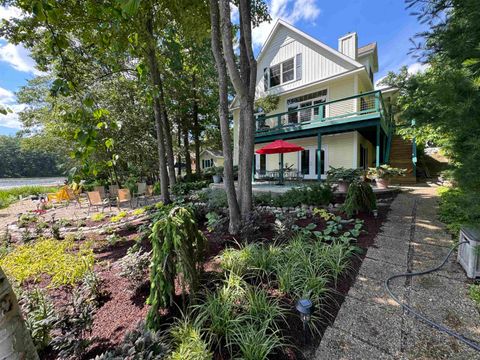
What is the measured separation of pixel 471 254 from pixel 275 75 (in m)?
13.9

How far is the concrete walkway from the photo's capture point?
187cm

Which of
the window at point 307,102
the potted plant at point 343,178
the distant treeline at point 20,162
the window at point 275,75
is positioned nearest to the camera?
the potted plant at point 343,178

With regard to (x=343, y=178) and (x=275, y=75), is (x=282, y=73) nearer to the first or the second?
(x=275, y=75)

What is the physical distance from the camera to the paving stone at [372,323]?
195 cm

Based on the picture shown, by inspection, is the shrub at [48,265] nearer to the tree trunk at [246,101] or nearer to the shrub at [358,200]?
the tree trunk at [246,101]

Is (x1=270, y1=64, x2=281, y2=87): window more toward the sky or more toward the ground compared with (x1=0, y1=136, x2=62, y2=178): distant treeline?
more toward the sky

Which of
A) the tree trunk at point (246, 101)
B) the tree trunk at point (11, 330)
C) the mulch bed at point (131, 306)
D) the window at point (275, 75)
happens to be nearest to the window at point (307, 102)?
the window at point (275, 75)

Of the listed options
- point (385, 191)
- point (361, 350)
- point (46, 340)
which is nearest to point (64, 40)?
point (46, 340)

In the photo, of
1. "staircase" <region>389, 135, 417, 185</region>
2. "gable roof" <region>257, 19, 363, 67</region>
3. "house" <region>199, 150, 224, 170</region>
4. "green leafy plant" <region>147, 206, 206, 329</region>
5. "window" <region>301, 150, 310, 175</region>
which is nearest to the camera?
"green leafy plant" <region>147, 206, 206, 329</region>

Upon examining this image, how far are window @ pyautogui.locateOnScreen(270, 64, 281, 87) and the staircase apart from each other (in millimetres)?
8898

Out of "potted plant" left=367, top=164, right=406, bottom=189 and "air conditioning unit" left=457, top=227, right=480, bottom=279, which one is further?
"potted plant" left=367, top=164, right=406, bottom=189

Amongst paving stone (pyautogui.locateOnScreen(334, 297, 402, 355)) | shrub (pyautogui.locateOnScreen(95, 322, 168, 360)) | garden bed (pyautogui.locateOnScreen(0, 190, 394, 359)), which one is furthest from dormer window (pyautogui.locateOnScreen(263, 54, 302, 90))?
shrub (pyautogui.locateOnScreen(95, 322, 168, 360))

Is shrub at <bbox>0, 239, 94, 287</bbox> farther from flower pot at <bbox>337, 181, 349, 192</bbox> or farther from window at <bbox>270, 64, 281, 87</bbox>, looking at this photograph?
window at <bbox>270, 64, 281, 87</bbox>

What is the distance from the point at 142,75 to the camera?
232 centimetres
